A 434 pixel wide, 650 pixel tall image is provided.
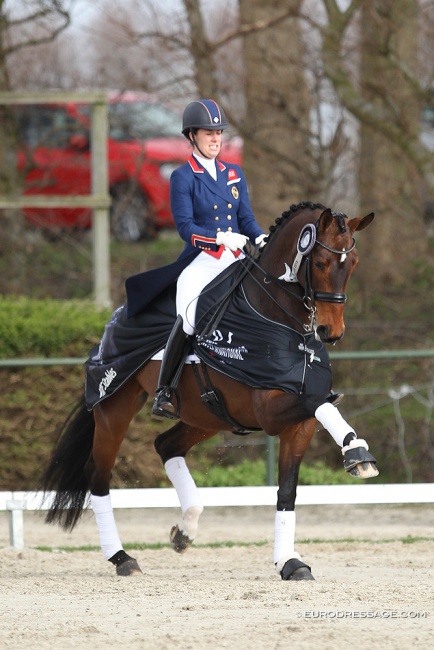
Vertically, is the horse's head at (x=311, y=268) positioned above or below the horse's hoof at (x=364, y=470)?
above

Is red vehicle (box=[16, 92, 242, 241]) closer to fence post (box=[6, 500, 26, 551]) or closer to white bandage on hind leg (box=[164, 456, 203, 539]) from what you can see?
fence post (box=[6, 500, 26, 551])

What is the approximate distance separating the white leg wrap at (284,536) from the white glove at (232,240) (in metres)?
1.46

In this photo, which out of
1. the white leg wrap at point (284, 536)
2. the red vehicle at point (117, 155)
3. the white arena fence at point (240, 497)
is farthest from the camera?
the red vehicle at point (117, 155)

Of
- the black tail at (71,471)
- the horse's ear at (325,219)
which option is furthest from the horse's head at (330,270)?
the black tail at (71,471)

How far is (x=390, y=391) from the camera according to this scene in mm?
11055

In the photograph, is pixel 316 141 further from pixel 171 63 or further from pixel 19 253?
pixel 19 253

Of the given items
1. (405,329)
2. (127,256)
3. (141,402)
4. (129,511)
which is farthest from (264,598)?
(127,256)

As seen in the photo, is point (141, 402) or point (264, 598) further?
point (141, 402)

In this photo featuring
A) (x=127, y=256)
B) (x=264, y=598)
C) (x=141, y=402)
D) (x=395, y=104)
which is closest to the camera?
(x=264, y=598)

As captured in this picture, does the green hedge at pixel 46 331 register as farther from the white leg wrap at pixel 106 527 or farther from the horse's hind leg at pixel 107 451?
the white leg wrap at pixel 106 527

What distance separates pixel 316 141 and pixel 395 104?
1.03 meters

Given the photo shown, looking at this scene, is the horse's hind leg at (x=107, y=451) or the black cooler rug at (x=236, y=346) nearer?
the black cooler rug at (x=236, y=346)

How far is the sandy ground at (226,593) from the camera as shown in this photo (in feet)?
16.0

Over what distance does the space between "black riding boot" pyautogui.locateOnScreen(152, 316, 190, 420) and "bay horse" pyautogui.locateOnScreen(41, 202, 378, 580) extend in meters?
0.09
